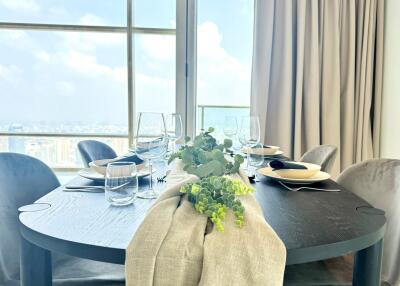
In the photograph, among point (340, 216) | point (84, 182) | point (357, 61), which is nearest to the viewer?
point (340, 216)

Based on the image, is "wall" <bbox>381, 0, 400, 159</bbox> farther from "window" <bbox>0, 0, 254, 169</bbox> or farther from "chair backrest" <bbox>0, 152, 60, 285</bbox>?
"chair backrest" <bbox>0, 152, 60, 285</bbox>

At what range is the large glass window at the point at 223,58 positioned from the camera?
129 inches

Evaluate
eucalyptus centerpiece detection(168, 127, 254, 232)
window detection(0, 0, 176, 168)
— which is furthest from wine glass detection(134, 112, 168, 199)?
window detection(0, 0, 176, 168)

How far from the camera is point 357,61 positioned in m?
3.04

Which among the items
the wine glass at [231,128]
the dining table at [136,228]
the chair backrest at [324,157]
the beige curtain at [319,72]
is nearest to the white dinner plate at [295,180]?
the dining table at [136,228]

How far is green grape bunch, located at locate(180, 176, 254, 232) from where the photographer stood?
29.3 inches

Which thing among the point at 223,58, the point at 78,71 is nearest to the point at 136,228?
the point at 223,58

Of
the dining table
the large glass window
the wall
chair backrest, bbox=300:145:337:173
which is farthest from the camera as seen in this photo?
the large glass window

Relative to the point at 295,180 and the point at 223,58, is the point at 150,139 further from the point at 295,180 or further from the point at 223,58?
the point at 223,58

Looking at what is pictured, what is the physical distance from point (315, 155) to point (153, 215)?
164 cm

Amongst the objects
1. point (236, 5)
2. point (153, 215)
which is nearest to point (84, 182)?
point (153, 215)

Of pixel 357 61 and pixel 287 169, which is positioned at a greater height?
pixel 357 61

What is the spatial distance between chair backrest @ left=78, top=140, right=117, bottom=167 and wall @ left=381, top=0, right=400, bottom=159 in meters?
2.26

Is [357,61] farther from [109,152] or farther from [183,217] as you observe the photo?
[183,217]
